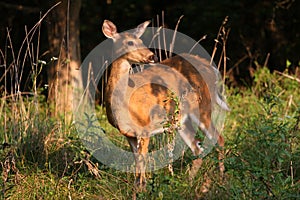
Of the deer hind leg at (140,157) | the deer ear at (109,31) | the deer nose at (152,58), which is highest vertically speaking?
the deer ear at (109,31)

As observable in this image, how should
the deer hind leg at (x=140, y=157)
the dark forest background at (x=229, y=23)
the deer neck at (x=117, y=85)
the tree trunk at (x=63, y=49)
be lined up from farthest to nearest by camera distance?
the dark forest background at (x=229, y=23) < the tree trunk at (x=63, y=49) < the deer neck at (x=117, y=85) < the deer hind leg at (x=140, y=157)

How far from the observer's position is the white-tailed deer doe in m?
5.02

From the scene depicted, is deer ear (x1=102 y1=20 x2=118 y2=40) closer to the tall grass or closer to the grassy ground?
the tall grass

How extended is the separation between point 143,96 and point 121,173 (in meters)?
0.70

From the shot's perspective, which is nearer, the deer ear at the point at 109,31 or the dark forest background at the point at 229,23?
the deer ear at the point at 109,31

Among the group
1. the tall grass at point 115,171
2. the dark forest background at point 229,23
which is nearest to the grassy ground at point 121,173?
the tall grass at point 115,171

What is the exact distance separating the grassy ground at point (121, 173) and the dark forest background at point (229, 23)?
418 centimetres

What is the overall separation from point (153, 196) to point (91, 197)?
0.53 m

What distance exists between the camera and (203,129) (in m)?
5.68

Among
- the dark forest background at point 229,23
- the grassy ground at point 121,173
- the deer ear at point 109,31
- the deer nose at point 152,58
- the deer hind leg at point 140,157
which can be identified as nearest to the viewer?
the grassy ground at point 121,173

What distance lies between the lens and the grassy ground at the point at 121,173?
13.0ft

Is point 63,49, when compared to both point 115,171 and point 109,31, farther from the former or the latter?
point 115,171

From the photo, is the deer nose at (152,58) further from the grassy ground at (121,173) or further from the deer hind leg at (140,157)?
the grassy ground at (121,173)

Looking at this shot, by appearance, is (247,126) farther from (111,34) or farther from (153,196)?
(153,196)
